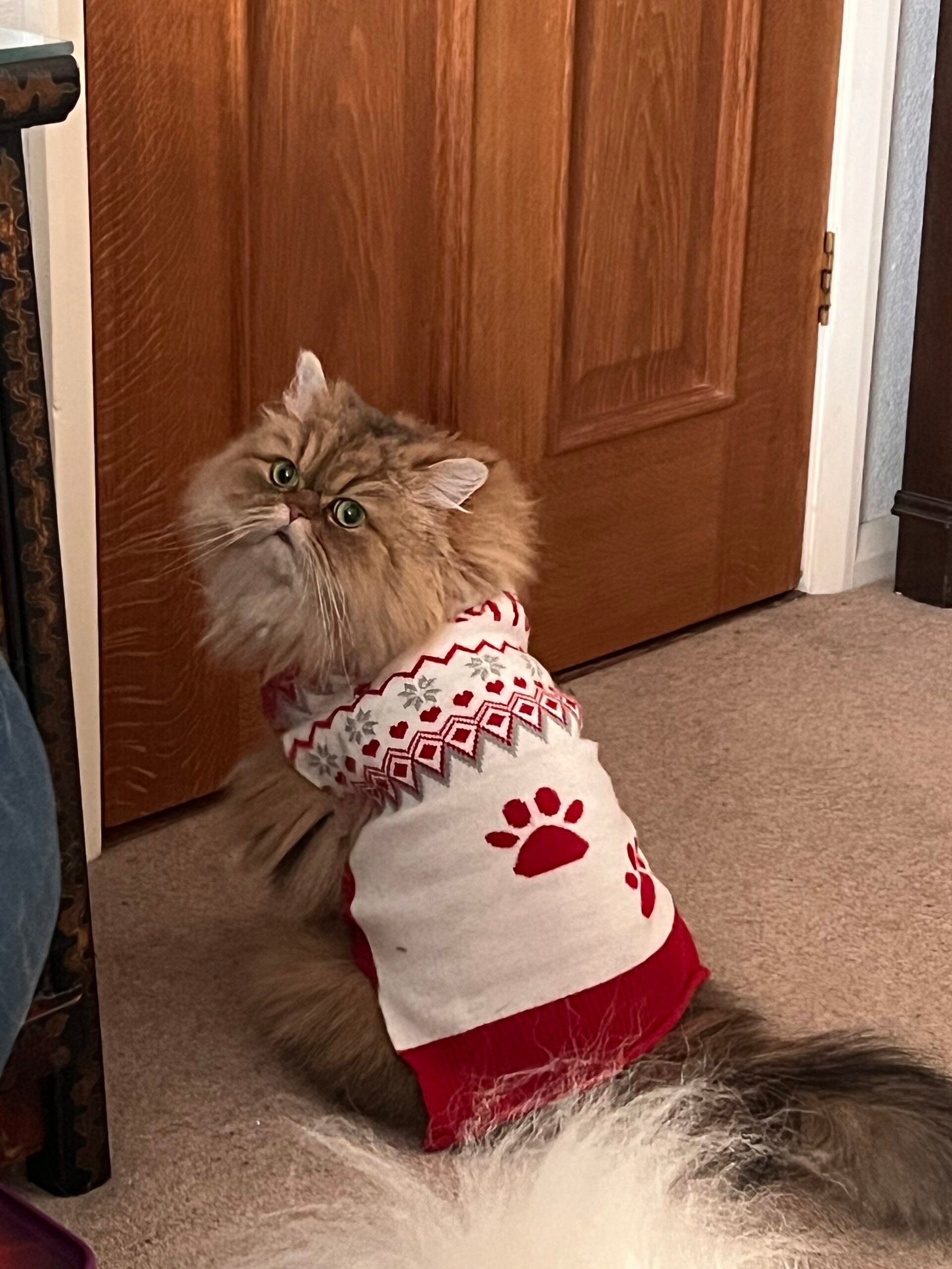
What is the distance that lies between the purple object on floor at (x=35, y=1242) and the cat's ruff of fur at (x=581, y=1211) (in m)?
0.15

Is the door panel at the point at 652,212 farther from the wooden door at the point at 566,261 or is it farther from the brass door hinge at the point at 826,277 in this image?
the brass door hinge at the point at 826,277

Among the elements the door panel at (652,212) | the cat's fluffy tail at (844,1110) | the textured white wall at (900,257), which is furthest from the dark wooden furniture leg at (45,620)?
the textured white wall at (900,257)

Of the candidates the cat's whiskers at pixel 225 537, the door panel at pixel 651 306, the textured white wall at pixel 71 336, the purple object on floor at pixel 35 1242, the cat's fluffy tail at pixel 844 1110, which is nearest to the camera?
the purple object on floor at pixel 35 1242

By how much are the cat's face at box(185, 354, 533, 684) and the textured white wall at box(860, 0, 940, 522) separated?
1.23 m

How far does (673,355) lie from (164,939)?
1.00 m

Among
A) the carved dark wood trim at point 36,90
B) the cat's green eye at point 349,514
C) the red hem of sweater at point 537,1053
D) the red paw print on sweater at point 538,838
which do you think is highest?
the carved dark wood trim at point 36,90

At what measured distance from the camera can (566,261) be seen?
2.00 meters

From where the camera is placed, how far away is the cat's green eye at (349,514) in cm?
131

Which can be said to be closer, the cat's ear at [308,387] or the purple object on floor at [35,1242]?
the purple object on floor at [35,1242]

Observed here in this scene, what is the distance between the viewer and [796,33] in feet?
7.11

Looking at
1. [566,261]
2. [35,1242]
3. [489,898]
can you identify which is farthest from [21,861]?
[566,261]

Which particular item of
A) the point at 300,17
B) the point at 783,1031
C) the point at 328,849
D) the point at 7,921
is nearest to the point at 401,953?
the point at 328,849

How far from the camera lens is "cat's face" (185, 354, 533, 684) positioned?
4.27 feet

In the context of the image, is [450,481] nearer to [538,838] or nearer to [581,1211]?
[538,838]
